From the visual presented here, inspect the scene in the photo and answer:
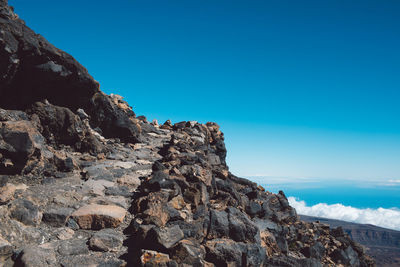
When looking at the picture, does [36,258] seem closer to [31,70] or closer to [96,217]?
[96,217]

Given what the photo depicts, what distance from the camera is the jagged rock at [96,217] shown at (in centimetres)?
868

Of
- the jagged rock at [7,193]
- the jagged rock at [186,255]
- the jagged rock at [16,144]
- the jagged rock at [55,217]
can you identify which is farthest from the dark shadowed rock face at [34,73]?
the jagged rock at [186,255]

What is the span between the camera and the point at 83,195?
1052 centimetres

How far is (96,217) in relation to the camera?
28.8ft

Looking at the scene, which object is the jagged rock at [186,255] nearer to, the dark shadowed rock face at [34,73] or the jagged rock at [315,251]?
the jagged rock at [315,251]

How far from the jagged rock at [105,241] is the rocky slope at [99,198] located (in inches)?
1.2

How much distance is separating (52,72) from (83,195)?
7.75 meters

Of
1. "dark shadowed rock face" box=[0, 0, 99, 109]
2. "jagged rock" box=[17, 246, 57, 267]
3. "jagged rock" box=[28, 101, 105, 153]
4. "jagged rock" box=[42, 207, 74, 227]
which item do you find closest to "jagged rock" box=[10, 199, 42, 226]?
"jagged rock" box=[42, 207, 74, 227]

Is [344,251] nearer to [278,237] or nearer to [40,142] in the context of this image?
[278,237]

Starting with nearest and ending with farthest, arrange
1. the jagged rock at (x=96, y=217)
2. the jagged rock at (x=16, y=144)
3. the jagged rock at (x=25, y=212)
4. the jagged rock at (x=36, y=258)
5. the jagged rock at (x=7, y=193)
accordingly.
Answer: the jagged rock at (x=36, y=258), the jagged rock at (x=25, y=212), the jagged rock at (x=7, y=193), the jagged rock at (x=96, y=217), the jagged rock at (x=16, y=144)

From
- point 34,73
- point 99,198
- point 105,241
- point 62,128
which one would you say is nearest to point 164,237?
point 105,241

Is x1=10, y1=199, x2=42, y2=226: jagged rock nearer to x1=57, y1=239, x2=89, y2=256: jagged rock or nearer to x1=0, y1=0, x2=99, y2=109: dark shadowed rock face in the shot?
x1=57, y1=239, x2=89, y2=256: jagged rock

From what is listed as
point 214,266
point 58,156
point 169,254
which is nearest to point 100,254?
point 169,254

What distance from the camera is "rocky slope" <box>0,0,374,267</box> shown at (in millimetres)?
7656
